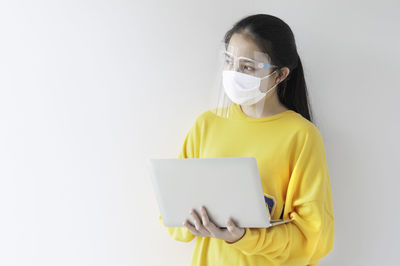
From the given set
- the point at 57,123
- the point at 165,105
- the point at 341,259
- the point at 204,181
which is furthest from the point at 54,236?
the point at 341,259

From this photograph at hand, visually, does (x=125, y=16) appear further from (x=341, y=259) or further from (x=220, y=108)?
(x=341, y=259)

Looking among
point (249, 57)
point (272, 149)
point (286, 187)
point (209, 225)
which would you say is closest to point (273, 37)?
point (249, 57)

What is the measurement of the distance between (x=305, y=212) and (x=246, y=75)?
382mm

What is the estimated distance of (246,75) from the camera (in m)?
1.13

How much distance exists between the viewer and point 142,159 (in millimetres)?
1441

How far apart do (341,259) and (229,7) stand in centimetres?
84

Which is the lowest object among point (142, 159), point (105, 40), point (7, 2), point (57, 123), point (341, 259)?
point (341, 259)

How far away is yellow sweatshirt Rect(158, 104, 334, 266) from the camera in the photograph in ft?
3.74

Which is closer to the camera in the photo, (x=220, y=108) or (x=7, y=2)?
(x=220, y=108)

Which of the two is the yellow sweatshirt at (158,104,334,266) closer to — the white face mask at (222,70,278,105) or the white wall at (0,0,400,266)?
the white face mask at (222,70,278,105)

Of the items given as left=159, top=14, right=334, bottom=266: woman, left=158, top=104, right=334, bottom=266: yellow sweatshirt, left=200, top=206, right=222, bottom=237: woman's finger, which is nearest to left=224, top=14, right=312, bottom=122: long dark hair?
left=159, top=14, right=334, bottom=266: woman

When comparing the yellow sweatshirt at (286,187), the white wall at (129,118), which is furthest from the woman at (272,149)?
the white wall at (129,118)

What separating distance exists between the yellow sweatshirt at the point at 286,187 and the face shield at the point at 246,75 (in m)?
0.09

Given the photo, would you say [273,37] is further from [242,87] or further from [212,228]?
[212,228]
